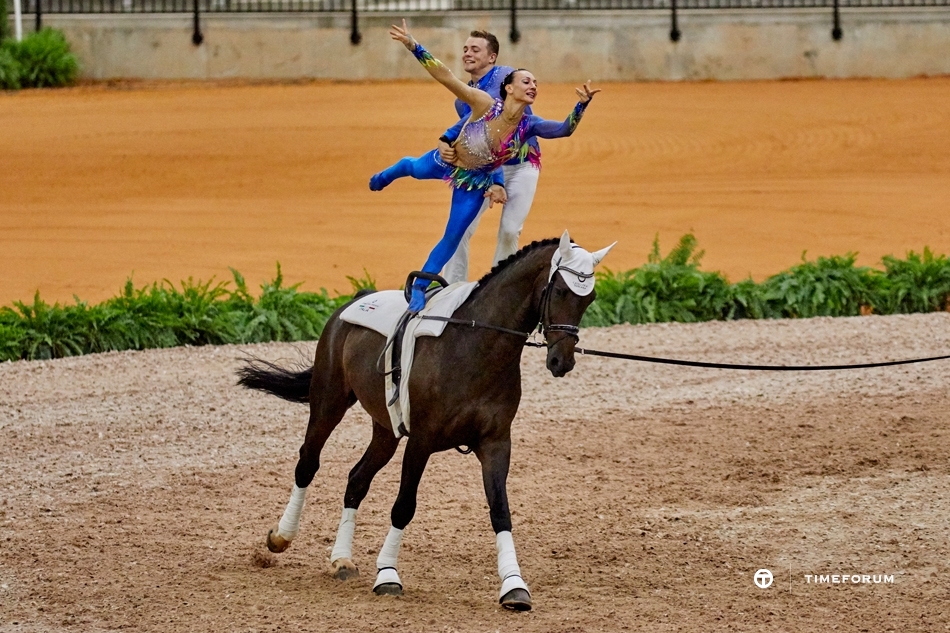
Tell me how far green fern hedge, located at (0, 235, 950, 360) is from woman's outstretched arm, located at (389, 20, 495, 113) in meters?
6.32

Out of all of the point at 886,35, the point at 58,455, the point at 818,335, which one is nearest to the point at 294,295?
the point at 58,455

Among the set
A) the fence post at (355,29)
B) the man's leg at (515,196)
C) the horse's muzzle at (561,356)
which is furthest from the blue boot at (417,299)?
the fence post at (355,29)

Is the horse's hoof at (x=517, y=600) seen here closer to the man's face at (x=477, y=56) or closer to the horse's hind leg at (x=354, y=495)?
the horse's hind leg at (x=354, y=495)

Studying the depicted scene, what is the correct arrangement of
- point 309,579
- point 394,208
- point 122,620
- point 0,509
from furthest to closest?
point 394,208 < point 0,509 < point 309,579 < point 122,620

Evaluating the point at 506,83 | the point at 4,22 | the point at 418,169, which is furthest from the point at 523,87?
the point at 4,22

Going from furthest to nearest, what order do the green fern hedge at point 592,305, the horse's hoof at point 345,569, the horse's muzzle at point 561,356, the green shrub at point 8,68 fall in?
the green shrub at point 8,68
the green fern hedge at point 592,305
the horse's hoof at point 345,569
the horse's muzzle at point 561,356

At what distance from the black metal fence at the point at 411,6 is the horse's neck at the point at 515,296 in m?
18.9

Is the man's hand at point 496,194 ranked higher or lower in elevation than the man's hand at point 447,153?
lower

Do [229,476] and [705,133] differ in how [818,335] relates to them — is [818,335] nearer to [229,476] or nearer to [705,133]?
[229,476]

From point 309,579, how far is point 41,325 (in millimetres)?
6411

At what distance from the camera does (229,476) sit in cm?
988

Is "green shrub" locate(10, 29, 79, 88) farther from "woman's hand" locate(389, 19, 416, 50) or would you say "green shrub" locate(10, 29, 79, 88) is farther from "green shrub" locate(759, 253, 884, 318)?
"woman's hand" locate(389, 19, 416, 50)

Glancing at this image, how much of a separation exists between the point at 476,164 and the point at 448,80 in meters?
0.56

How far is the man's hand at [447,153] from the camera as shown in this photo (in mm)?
7734
